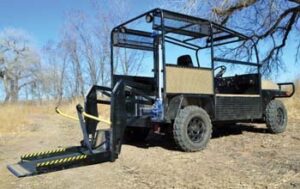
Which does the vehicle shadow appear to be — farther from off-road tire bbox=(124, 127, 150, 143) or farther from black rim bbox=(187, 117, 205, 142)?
black rim bbox=(187, 117, 205, 142)

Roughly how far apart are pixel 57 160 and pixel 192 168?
6.53ft

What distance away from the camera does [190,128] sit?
27.8 feet

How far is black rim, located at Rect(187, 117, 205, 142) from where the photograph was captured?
27.8 feet

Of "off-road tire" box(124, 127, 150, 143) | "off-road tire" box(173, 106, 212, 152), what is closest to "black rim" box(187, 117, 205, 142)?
"off-road tire" box(173, 106, 212, 152)

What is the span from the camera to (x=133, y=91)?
8367 mm

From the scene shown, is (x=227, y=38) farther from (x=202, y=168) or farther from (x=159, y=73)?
(x=202, y=168)

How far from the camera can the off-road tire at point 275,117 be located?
10508 mm

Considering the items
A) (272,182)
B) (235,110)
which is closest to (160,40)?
(235,110)

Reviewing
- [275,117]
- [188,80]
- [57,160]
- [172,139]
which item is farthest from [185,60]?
[57,160]

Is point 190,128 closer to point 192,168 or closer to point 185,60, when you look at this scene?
point 192,168

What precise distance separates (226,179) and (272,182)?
0.62 m

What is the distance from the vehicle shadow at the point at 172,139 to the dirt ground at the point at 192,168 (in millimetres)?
23

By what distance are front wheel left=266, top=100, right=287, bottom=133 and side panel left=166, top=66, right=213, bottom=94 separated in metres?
2.26

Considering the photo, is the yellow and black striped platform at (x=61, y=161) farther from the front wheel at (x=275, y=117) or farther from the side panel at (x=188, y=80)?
the front wheel at (x=275, y=117)
